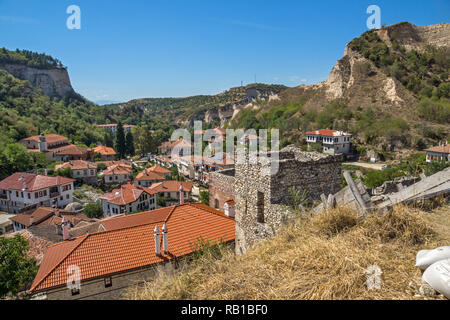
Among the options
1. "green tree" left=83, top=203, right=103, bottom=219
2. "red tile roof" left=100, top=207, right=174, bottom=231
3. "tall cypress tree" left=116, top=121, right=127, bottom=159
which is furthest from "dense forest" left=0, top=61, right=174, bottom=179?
"red tile roof" left=100, top=207, right=174, bottom=231

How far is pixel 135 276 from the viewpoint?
736 cm

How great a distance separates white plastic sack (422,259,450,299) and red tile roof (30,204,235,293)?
177 inches

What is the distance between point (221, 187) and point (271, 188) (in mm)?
7456

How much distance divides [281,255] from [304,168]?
3.51 meters

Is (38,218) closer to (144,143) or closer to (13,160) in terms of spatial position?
(13,160)

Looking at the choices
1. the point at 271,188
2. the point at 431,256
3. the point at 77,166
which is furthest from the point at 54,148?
the point at 431,256

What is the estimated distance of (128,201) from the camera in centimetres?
2667

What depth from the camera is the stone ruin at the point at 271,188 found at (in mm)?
6059

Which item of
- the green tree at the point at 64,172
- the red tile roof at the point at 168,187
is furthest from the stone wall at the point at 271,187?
the green tree at the point at 64,172

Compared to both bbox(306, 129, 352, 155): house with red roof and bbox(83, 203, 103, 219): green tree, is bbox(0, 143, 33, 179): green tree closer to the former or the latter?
bbox(83, 203, 103, 219): green tree

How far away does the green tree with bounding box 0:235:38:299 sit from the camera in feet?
33.8

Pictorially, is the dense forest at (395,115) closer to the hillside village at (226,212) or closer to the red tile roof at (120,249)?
the hillside village at (226,212)

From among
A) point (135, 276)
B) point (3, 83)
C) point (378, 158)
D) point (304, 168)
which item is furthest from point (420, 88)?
point (3, 83)
